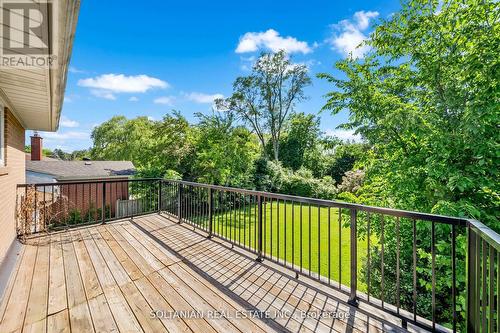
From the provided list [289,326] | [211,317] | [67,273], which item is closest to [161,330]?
[211,317]

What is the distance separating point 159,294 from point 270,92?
1748 cm

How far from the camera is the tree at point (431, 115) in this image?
2.84m

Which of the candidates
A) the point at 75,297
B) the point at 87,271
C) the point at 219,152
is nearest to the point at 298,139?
Result: the point at 219,152

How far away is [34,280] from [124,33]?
846cm

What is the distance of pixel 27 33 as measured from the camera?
150 centimetres

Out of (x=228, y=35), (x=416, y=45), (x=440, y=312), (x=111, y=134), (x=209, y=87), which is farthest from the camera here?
(x=111, y=134)

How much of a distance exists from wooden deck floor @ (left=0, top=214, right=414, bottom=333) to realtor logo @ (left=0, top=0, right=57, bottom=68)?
2236 millimetres

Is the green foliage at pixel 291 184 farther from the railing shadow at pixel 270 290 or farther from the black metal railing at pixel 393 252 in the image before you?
the railing shadow at pixel 270 290

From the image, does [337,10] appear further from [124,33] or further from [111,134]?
Answer: [111,134]

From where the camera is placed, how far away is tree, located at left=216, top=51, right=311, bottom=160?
684 inches

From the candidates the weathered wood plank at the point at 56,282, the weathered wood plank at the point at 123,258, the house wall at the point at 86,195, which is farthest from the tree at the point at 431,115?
the house wall at the point at 86,195

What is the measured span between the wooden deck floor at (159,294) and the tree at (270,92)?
15.0 m

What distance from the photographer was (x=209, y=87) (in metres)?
15.2

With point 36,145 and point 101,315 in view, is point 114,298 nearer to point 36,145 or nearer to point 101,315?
point 101,315
